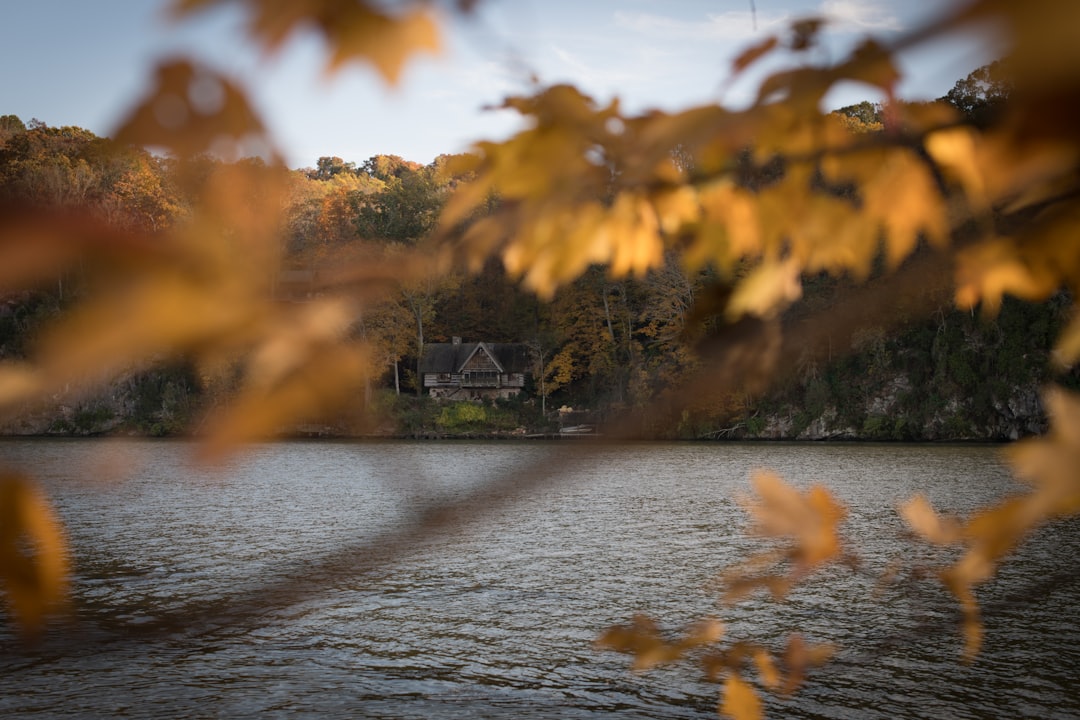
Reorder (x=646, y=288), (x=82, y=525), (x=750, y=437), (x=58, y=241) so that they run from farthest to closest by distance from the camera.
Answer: (x=646, y=288), (x=750, y=437), (x=82, y=525), (x=58, y=241)

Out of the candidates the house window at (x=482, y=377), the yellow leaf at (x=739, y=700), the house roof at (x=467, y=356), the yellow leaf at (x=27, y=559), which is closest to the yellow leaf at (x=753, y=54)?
the yellow leaf at (x=27, y=559)

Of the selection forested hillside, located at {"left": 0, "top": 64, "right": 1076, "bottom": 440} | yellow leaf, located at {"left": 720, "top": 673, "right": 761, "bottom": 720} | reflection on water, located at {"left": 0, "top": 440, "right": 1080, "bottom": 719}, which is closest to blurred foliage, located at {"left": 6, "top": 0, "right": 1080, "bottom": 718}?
reflection on water, located at {"left": 0, "top": 440, "right": 1080, "bottom": 719}

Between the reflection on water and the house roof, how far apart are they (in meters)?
31.7

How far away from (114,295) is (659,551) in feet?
49.0

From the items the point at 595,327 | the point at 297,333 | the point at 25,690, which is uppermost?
the point at 595,327

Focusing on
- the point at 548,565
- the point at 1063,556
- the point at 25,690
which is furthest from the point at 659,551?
the point at 25,690

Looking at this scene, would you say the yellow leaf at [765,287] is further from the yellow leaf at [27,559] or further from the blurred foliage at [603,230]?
the yellow leaf at [27,559]

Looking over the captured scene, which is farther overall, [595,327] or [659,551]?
[595,327]

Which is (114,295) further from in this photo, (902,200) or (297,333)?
(902,200)

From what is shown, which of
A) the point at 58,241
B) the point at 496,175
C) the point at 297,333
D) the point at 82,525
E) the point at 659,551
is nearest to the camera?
the point at 58,241

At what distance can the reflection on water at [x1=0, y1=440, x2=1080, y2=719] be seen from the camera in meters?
7.86

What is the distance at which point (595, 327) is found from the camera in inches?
2004

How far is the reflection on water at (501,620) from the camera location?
7.86 metres

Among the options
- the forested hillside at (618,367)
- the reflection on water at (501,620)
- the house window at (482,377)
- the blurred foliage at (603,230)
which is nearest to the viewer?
the blurred foliage at (603,230)
